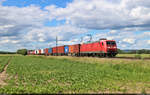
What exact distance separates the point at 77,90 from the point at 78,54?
45191 mm

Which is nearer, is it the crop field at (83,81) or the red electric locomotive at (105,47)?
the crop field at (83,81)

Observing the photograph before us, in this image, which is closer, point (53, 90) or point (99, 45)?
point (53, 90)

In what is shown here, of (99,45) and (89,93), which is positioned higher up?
(99,45)

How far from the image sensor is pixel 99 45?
39.3 metres

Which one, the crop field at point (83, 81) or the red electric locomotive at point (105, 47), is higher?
the red electric locomotive at point (105, 47)

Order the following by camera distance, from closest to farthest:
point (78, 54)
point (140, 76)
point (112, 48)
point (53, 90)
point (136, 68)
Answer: point (53, 90)
point (140, 76)
point (136, 68)
point (112, 48)
point (78, 54)

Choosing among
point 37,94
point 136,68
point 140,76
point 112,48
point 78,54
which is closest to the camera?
point 37,94

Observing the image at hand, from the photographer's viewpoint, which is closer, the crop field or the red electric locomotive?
the crop field

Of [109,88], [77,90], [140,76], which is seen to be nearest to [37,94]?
[77,90]

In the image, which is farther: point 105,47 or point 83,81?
point 105,47

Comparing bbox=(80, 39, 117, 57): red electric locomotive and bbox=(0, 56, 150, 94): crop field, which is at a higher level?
bbox=(80, 39, 117, 57): red electric locomotive

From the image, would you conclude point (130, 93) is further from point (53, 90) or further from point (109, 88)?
point (53, 90)

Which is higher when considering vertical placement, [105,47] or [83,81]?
[105,47]

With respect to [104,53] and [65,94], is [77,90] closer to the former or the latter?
[65,94]
